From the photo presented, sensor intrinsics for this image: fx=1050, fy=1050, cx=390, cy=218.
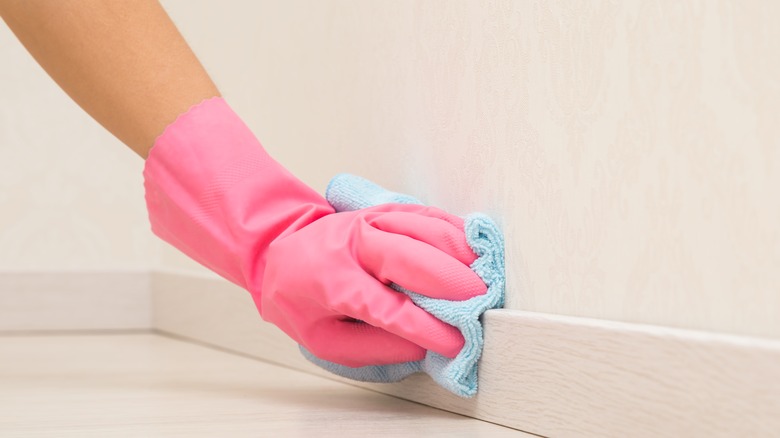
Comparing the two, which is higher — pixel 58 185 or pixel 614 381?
A: pixel 58 185

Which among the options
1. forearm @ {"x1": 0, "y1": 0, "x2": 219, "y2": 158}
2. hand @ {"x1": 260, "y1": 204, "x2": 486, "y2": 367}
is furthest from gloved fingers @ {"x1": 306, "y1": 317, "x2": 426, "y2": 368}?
forearm @ {"x1": 0, "y1": 0, "x2": 219, "y2": 158}

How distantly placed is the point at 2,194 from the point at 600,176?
124 cm

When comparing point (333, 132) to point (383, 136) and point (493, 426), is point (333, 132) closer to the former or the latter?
point (383, 136)

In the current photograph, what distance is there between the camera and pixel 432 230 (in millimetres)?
756

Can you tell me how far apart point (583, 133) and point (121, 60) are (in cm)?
41

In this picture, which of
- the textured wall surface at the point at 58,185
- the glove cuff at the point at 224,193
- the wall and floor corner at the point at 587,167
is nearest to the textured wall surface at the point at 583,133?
the wall and floor corner at the point at 587,167

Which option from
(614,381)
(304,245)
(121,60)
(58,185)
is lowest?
(614,381)

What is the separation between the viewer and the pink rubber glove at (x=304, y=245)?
2.44ft

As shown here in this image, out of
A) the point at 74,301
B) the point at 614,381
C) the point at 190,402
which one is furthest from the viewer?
the point at 74,301

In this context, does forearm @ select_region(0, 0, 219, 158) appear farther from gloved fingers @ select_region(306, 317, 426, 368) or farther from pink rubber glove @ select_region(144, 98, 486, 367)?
gloved fingers @ select_region(306, 317, 426, 368)

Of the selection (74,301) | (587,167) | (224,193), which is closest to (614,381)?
(587,167)

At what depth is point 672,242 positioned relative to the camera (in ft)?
1.90

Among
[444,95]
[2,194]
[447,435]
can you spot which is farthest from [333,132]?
[2,194]

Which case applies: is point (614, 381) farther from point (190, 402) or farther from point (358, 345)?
point (190, 402)
